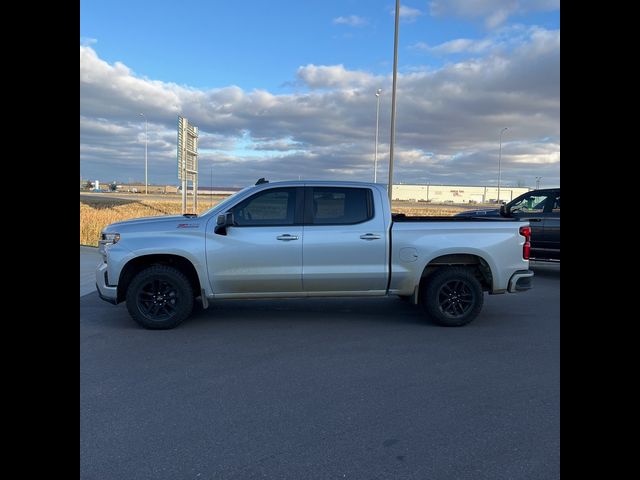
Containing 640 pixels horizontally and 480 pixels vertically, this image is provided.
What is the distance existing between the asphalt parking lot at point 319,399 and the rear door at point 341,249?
0.62 m

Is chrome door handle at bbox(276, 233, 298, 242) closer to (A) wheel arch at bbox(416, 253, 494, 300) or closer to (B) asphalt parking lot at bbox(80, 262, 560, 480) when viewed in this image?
(B) asphalt parking lot at bbox(80, 262, 560, 480)

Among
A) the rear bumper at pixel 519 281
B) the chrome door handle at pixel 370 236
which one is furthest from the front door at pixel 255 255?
the rear bumper at pixel 519 281

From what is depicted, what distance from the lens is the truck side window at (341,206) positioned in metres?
6.39

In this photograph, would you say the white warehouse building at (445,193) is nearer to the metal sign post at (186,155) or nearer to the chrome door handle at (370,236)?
the metal sign post at (186,155)

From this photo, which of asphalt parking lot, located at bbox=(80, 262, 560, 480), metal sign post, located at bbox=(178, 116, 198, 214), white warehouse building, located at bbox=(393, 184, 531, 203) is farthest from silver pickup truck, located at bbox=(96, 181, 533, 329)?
white warehouse building, located at bbox=(393, 184, 531, 203)

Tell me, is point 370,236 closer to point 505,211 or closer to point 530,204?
point 505,211

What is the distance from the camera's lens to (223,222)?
5930 millimetres

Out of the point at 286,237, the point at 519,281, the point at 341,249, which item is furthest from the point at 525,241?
the point at 286,237

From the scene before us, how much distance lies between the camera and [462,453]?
3.12 meters

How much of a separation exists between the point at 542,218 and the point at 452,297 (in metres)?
5.63

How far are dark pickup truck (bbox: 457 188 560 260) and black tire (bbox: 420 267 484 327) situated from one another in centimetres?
420

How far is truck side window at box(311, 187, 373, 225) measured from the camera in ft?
21.0
